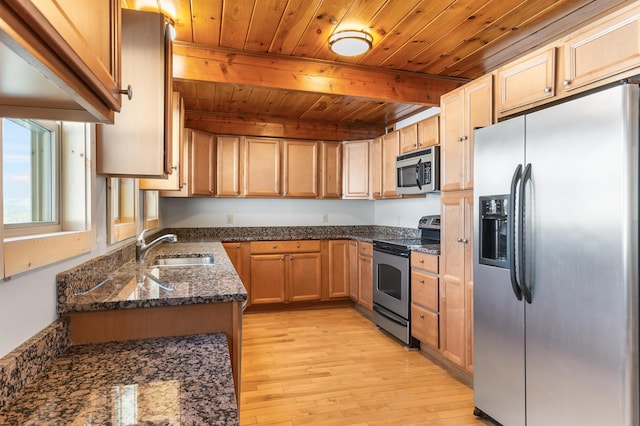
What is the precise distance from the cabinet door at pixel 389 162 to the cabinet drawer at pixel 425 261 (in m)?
1.05

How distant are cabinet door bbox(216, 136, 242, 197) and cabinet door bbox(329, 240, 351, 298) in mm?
1377

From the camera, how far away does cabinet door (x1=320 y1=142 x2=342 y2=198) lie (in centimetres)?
492

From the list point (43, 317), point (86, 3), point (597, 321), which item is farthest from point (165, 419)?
point (597, 321)

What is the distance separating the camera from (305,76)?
3008 mm

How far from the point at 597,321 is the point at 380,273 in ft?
7.82

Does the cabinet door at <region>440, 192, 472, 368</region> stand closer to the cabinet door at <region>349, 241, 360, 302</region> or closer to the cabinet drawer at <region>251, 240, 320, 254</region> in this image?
the cabinet door at <region>349, 241, 360, 302</region>

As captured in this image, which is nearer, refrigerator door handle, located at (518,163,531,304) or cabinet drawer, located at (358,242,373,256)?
refrigerator door handle, located at (518,163,531,304)

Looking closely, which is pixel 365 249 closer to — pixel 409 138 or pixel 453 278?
pixel 409 138

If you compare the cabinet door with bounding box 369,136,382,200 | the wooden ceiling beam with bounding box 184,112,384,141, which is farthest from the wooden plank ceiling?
Result: the cabinet door with bounding box 369,136,382,200

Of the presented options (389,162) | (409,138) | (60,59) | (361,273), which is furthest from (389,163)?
(60,59)

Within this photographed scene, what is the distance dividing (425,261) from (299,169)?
7.48ft

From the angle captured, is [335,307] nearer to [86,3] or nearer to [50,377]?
[50,377]

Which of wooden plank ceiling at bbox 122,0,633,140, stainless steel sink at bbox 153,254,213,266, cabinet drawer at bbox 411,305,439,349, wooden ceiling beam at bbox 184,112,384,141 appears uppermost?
wooden plank ceiling at bbox 122,0,633,140

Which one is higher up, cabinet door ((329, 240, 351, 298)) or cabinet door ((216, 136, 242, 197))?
cabinet door ((216, 136, 242, 197))
